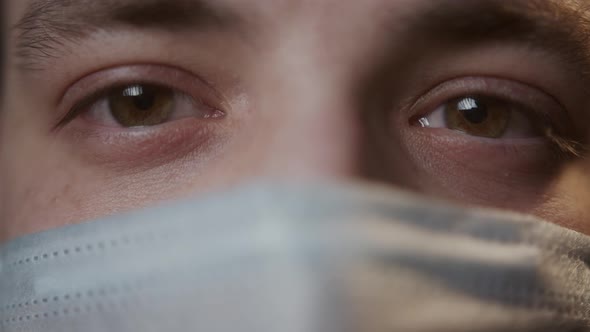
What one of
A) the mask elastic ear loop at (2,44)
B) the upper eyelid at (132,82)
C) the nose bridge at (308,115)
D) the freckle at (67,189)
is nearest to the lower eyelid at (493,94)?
the nose bridge at (308,115)

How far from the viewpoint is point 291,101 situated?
0.95m

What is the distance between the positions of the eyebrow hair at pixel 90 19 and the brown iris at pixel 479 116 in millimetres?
396

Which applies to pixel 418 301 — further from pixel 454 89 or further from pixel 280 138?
pixel 454 89

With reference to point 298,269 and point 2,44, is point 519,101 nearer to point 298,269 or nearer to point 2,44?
point 298,269

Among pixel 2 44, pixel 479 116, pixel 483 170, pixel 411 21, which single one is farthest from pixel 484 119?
pixel 2 44

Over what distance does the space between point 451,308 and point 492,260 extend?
99 millimetres

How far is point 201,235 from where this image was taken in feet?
2.90

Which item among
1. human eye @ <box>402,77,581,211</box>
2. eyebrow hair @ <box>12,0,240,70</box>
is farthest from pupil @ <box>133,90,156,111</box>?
human eye @ <box>402,77,581,211</box>

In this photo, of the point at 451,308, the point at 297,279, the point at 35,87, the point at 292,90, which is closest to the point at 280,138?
the point at 292,90

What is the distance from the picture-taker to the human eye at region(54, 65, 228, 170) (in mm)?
1068

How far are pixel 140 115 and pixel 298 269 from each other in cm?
44

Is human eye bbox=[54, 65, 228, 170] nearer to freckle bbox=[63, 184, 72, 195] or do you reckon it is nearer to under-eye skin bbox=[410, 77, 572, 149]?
freckle bbox=[63, 184, 72, 195]

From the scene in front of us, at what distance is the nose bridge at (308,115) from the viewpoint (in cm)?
90

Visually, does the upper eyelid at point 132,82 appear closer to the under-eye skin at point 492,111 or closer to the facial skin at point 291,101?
the facial skin at point 291,101
